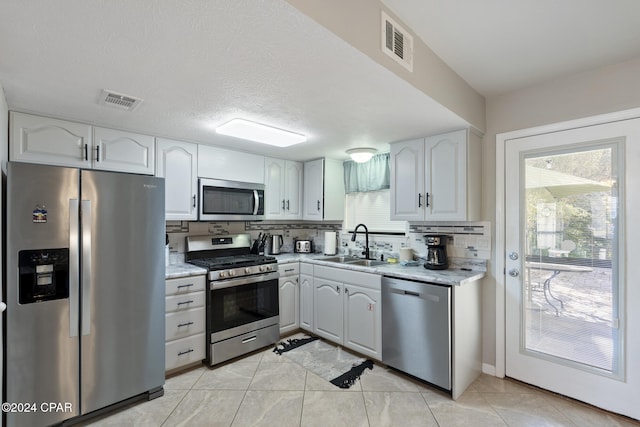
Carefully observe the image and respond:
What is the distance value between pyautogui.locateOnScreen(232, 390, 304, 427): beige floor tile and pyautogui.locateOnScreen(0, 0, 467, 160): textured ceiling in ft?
6.93

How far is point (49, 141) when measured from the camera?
7.11 feet

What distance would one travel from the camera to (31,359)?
1.79m

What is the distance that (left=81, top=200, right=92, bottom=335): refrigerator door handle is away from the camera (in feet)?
6.36

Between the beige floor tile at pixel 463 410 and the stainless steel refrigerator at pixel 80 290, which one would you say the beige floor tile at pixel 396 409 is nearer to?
the beige floor tile at pixel 463 410

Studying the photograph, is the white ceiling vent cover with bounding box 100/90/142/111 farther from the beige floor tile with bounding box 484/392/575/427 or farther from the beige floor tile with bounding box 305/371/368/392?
the beige floor tile with bounding box 484/392/575/427

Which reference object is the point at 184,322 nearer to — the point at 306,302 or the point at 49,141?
the point at 306,302

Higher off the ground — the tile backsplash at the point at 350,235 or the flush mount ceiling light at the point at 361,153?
the flush mount ceiling light at the point at 361,153

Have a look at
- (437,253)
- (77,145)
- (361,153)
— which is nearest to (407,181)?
(361,153)

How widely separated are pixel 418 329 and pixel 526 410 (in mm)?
855

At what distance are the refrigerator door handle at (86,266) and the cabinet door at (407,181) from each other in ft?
8.05

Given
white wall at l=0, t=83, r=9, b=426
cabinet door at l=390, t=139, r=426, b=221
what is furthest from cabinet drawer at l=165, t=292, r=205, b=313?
cabinet door at l=390, t=139, r=426, b=221

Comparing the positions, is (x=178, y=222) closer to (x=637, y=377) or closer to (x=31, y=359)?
(x=31, y=359)

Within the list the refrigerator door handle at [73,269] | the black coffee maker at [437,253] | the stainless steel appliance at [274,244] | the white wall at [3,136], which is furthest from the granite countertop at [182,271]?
the black coffee maker at [437,253]

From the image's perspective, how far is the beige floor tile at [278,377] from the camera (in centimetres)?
242
